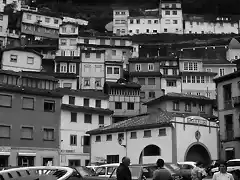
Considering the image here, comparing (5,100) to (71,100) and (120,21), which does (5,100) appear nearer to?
(71,100)

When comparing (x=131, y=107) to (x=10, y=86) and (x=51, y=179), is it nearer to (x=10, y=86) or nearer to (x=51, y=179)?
(x=10, y=86)

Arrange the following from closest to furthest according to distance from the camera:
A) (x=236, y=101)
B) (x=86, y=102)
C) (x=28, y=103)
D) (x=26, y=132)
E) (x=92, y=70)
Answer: (x=236, y=101) < (x=26, y=132) < (x=28, y=103) < (x=86, y=102) < (x=92, y=70)

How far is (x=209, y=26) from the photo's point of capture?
12800 centimetres

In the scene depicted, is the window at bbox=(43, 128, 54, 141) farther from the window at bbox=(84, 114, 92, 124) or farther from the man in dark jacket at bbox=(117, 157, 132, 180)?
the man in dark jacket at bbox=(117, 157, 132, 180)

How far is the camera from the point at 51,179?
1144cm

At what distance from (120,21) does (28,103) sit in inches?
Answer: 3205

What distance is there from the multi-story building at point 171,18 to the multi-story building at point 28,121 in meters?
77.7

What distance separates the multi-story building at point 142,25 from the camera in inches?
4867

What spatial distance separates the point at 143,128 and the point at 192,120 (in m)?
5.13

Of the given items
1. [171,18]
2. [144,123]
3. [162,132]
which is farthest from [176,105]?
[171,18]

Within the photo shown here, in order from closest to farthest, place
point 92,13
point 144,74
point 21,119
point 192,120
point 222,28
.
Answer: point 192,120, point 21,119, point 144,74, point 222,28, point 92,13

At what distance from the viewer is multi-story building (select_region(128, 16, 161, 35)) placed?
124 m

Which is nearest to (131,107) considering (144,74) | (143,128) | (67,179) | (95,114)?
(144,74)

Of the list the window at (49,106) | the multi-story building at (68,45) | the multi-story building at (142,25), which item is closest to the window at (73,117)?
the window at (49,106)
